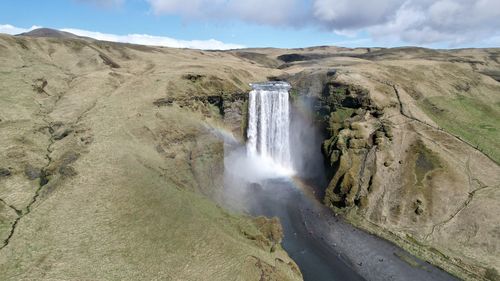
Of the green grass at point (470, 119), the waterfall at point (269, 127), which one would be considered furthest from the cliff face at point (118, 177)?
the green grass at point (470, 119)

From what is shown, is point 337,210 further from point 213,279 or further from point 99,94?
point 99,94

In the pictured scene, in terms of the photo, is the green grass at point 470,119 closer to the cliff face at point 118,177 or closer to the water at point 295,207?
the water at point 295,207

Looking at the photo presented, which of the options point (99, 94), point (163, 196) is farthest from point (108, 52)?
point (163, 196)

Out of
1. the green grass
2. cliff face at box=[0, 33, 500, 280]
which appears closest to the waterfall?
cliff face at box=[0, 33, 500, 280]

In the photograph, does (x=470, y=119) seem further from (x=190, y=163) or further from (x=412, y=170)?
(x=190, y=163)

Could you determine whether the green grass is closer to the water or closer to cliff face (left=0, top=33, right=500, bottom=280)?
cliff face (left=0, top=33, right=500, bottom=280)

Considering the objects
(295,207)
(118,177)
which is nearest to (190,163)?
(118,177)
